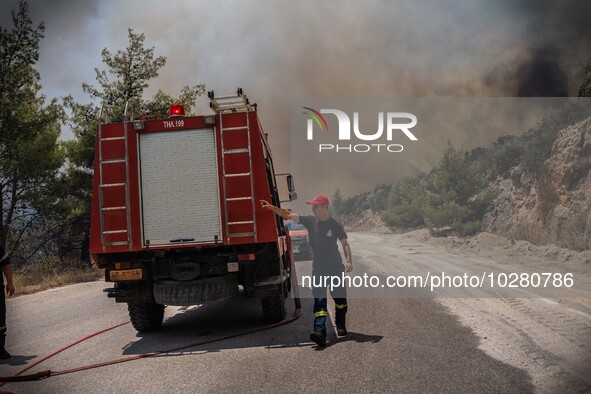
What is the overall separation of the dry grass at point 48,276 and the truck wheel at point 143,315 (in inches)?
276

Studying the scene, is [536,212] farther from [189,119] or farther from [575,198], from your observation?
[189,119]

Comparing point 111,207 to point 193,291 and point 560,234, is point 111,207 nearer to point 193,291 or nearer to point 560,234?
point 193,291

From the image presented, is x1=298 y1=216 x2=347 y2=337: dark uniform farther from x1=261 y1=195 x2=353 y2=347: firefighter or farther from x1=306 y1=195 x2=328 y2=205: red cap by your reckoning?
x1=306 y1=195 x2=328 y2=205: red cap

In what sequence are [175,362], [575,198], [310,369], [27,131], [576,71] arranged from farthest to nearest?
[576,71] → [575,198] → [27,131] → [175,362] → [310,369]

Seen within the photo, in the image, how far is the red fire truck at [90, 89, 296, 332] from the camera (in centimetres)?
721

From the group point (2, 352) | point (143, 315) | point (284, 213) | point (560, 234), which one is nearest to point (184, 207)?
point (284, 213)

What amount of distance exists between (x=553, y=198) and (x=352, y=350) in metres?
20.1

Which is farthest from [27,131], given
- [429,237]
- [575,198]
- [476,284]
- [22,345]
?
[575,198]

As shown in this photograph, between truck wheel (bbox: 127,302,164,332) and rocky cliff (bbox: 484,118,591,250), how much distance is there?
48.7 ft

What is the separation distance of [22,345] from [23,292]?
6814 mm

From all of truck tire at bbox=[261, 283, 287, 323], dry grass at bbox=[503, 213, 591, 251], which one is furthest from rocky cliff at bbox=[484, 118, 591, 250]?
truck tire at bbox=[261, 283, 287, 323]

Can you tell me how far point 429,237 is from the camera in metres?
27.7

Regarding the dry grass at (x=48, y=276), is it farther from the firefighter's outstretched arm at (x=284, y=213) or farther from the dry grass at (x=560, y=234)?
the dry grass at (x=560, y=234)

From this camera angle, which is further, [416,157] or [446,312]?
[416,157]
